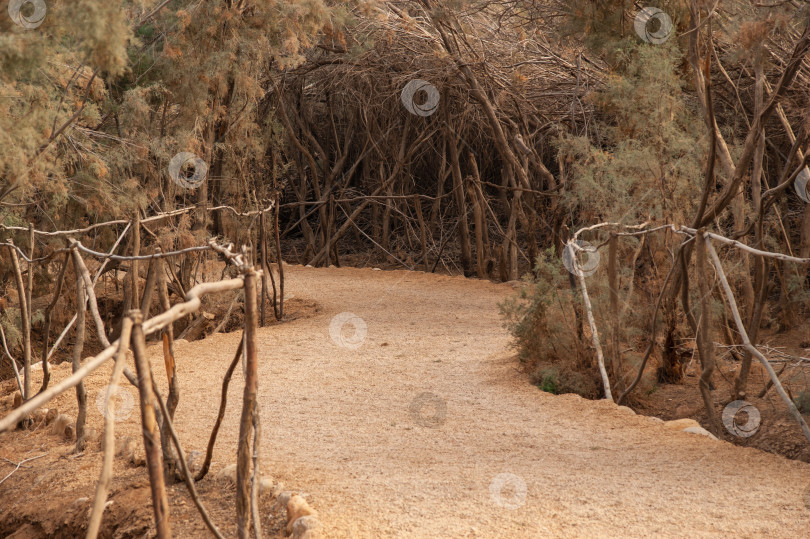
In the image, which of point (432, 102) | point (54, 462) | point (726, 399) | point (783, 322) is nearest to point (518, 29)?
point (432, 102)

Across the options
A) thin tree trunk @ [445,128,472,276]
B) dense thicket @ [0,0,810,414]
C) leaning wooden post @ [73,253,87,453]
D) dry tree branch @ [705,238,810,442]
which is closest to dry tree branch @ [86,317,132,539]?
dense thicket @ [0,0,810,414]

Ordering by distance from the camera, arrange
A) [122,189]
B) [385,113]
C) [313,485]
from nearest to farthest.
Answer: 1. [313,485]
2. [122,189]
3. [385,113]

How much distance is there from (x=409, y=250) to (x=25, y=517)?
10860 mm

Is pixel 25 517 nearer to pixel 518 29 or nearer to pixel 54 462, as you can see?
pixel 54 462

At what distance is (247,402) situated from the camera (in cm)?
237

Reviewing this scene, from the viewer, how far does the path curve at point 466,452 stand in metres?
2.85

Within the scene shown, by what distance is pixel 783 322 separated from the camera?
7.85 meters

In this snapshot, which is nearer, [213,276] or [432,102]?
[213,276]

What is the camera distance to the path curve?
285cm

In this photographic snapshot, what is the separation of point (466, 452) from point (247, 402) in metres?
1.71

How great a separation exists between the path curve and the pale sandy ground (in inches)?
0.4

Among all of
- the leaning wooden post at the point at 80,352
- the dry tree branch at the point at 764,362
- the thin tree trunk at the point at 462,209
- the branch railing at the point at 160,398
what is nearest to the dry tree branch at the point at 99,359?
the branch railing at the point at 160,398

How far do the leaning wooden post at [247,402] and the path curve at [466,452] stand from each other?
390 millimetres

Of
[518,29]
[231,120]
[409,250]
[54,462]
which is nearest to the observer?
[54,462]
